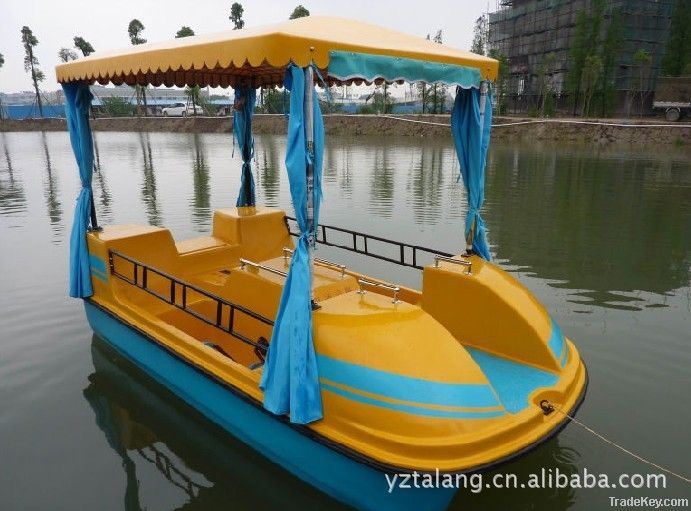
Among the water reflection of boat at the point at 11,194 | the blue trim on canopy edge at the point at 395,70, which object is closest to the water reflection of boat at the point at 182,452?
the blue trim on canopy edge at the point at 395,70

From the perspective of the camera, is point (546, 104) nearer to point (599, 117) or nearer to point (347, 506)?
point (599, 117)

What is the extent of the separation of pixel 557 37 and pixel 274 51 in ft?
156

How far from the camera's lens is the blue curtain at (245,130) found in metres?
7.12

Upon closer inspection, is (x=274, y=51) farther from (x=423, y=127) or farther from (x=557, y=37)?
(x=557, y=37)

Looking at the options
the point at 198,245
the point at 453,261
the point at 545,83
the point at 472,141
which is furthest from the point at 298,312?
the point at 545,83

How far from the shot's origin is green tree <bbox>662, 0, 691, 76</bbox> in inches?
1476

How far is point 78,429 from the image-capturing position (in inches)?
188

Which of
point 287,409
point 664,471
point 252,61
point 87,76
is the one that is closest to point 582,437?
point 664,471

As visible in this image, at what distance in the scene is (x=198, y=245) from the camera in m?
6.74

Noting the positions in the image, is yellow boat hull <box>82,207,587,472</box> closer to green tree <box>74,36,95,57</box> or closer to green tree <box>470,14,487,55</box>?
green tree <box>470,14,487,55</box>

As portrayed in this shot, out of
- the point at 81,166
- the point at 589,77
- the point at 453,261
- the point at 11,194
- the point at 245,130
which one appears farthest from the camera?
the point at 589,77

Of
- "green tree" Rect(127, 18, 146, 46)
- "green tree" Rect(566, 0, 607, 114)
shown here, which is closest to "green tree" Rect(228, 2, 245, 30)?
"green tree" Rect(127, 18, 146, 46)

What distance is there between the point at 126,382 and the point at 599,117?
4087 centimetres

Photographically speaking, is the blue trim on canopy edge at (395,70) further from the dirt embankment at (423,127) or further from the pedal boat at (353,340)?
the dirt embankment at (423,127)
